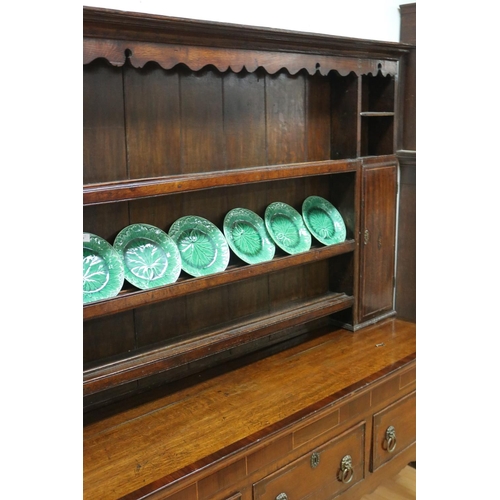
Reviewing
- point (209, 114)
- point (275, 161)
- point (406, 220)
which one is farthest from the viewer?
point (406, 220)

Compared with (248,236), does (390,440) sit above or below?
below

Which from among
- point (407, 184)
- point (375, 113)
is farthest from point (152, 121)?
point (407, 184)

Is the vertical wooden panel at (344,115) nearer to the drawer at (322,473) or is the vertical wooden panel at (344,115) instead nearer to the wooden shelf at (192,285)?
the wooden shelf at (192,285)

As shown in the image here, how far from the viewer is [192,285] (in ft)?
5.50

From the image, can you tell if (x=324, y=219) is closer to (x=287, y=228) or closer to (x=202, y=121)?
(x=287, y=228)

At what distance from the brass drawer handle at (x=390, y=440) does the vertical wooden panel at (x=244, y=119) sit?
3.16ft

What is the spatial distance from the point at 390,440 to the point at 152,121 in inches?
49.5

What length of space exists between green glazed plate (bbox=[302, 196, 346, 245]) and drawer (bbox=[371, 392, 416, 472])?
0.59 metres

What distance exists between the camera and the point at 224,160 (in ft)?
6.14

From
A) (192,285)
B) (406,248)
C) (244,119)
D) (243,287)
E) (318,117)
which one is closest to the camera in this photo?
(192,285)
